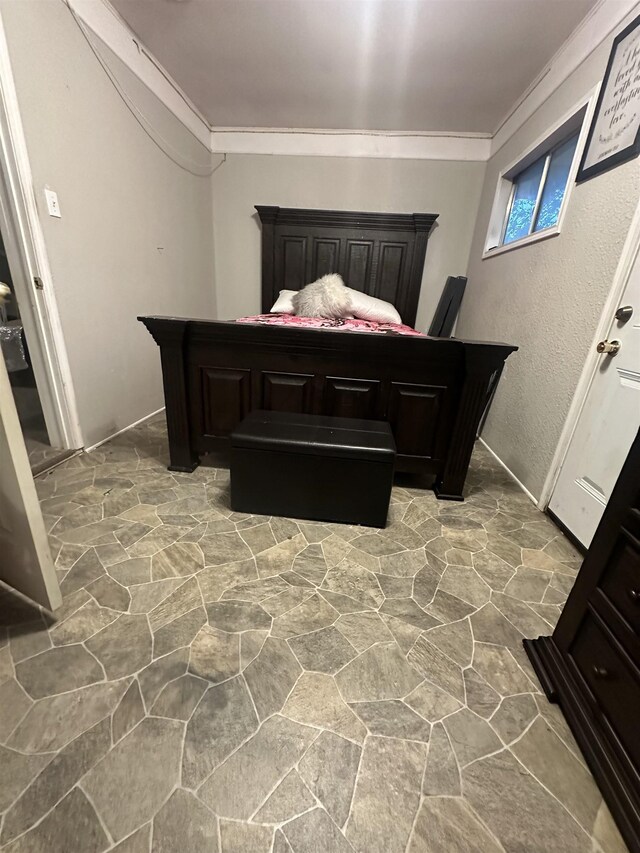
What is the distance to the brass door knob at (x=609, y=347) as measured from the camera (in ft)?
4.95

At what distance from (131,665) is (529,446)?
2.23 meters

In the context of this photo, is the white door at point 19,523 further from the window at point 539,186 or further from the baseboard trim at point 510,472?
the window at point 539,186

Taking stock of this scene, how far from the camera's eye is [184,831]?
2.28 ft

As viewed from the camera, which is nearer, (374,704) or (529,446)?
(374,704)

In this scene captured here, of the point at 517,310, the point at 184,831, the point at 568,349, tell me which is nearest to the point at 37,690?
the point at 184,831

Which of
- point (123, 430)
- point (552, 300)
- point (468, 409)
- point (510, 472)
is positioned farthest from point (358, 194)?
point (123, 430)

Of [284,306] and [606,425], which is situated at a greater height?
[284,306]

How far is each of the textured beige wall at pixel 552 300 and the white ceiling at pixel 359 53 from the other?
0.41m

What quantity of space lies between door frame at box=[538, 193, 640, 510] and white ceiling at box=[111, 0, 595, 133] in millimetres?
1594

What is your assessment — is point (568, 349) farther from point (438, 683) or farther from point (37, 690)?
point (37, 690)

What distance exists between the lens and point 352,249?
3623 millimetres

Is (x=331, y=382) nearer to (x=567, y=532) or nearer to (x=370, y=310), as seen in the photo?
(x=567, y=532)

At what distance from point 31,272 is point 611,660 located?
2.88m

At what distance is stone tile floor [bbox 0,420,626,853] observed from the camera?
2.35 ft
